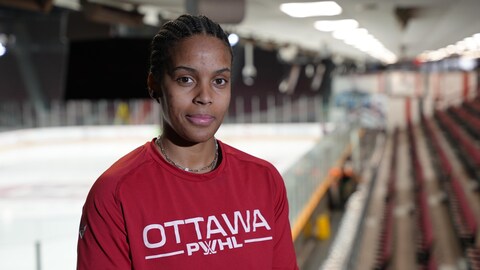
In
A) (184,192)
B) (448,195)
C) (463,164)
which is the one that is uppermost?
(184,192)

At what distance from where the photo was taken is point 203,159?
1.08 m

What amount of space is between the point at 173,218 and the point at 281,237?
24 centimetres

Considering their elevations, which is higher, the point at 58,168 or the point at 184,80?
the point at 184,80

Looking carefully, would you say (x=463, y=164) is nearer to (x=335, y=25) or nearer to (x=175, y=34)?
(x=335, y=25)

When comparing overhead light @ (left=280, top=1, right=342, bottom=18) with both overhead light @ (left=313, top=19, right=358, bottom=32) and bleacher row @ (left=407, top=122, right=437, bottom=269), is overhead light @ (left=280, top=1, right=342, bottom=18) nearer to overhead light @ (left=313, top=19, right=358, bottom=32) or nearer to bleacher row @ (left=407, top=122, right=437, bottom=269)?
overhead light @ (left=313, top=19, right=358, bottom=32)

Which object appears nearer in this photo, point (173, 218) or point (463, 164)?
point (173, 218)

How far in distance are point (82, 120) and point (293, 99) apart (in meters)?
6.10

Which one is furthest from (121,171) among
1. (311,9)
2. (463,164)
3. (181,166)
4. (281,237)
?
(463,164)

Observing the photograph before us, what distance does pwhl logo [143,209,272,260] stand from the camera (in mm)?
982

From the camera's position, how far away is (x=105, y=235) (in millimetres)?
975

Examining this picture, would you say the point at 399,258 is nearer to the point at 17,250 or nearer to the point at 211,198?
the point at 17,250

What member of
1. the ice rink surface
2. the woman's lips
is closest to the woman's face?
the woman's lips

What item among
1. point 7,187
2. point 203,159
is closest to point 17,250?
point 203,159

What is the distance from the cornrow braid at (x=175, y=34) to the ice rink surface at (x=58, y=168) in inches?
55.1
